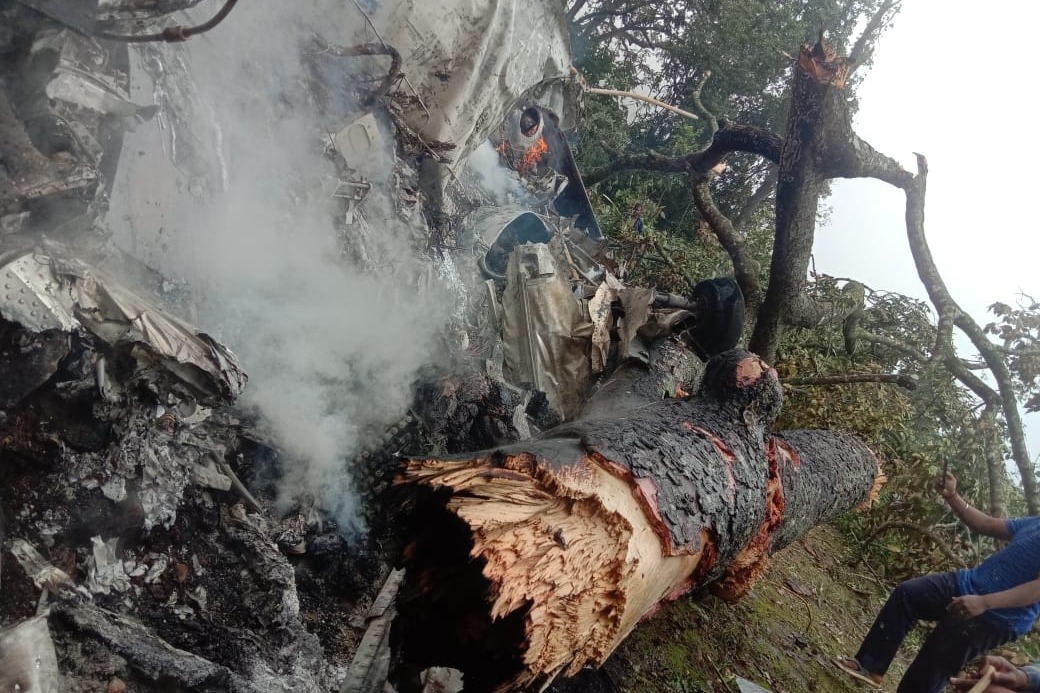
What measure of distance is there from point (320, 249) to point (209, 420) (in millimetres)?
1216

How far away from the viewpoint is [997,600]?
9.62 feet

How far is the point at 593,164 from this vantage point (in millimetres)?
9445

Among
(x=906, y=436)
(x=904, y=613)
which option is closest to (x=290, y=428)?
(x=904, y=613)

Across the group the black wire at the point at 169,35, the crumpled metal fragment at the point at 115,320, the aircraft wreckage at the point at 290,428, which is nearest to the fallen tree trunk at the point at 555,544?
the aircraft wreckage at the point at 290,428

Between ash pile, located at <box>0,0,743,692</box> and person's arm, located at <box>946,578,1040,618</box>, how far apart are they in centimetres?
188

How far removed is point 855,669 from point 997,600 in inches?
34.8

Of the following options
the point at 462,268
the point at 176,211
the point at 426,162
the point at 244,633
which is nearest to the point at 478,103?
the point at 426,162

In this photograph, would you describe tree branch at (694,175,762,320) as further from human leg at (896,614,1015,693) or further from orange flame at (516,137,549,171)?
orange flame at (516,137,549,171)

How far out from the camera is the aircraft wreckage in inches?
53.4

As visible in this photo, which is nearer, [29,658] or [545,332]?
[29,658]

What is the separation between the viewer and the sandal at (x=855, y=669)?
128 inches

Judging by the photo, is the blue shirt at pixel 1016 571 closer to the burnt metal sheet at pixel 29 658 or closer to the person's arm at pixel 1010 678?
the person's arm at pixel 1010 678

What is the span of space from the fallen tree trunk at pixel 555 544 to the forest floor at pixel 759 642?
88 centimetres

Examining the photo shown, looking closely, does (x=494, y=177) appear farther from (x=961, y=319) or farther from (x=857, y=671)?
(x=857, y=671)
